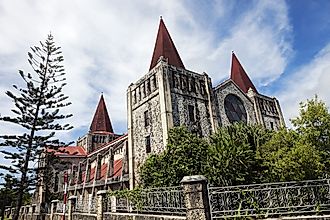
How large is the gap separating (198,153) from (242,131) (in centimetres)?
224

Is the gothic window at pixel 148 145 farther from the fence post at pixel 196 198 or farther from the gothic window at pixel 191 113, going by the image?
the fence post at pixel 196 198

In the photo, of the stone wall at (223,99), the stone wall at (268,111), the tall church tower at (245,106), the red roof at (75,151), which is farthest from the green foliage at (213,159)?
the red roof at (75,151)

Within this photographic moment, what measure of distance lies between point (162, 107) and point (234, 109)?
23.6ft

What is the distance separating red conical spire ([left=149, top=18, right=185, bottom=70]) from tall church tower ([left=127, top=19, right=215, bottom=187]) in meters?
0.73

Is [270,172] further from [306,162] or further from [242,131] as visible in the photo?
[242,131]

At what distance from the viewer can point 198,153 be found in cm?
1263

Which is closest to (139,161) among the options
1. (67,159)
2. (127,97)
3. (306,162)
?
(127,97)

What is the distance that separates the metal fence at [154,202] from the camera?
7.86 meters

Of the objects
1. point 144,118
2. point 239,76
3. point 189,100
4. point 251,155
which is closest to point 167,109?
point 189,100

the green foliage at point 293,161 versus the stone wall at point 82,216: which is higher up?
the green foliage at point 293,161

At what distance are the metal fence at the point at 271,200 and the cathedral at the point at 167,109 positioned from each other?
338 inches

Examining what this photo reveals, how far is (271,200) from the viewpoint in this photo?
6652 mm

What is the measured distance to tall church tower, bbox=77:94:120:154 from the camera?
3459 cm

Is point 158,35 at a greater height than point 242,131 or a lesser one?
greater
